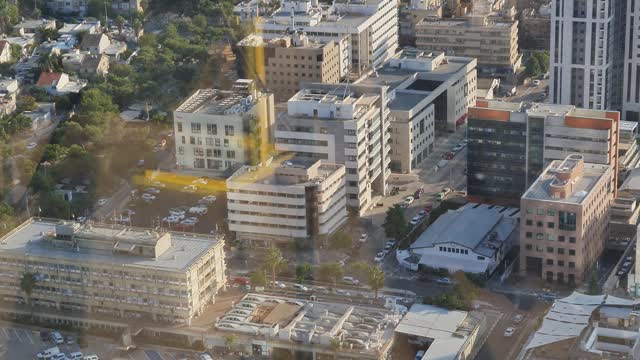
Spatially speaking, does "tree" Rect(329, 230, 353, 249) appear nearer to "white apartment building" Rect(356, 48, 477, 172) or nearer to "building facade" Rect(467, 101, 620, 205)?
"building facade" Rect(467, 101, 620, 205)

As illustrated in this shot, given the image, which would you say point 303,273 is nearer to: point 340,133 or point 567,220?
point 340,133

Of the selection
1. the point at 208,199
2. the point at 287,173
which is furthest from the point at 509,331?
the point at 208,199

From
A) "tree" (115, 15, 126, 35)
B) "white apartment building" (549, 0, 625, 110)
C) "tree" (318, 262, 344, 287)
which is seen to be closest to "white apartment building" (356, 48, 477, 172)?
"white apartment building" (549, 0, 625, 110)

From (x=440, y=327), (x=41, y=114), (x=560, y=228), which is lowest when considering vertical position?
(x=440, y=327)

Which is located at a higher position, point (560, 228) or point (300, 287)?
point (560, 228)

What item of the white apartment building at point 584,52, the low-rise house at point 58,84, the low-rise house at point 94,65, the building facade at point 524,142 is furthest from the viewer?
the low-rise house at point 94,65

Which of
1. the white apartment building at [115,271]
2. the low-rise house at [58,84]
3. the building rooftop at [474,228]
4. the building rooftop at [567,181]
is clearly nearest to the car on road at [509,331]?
the building rooftop at [474,228]

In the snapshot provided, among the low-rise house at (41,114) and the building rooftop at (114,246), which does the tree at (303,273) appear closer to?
the building rooftop at (114,246)
